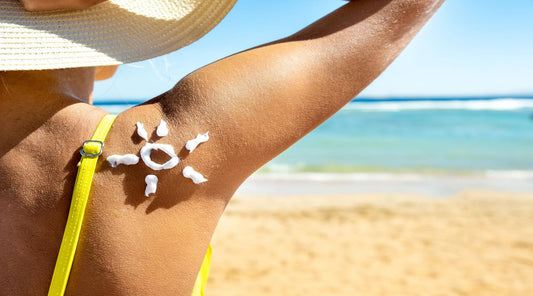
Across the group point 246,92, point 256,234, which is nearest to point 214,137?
point 246,92

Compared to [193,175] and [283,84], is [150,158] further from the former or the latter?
[283,84]

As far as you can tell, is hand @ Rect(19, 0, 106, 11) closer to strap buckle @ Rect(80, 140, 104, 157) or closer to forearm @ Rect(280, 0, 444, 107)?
strap buckle @ Rect(80, 140, 104, 157)

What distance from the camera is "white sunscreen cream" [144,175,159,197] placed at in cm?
75

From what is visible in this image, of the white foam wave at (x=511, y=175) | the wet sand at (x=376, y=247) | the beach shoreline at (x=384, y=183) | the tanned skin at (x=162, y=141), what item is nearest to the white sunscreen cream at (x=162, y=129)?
the tanned skin at (x=162, y=141)

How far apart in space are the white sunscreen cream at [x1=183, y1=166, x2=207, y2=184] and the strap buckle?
13 centimetres

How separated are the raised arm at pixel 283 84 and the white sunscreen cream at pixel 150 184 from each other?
78 millimetres

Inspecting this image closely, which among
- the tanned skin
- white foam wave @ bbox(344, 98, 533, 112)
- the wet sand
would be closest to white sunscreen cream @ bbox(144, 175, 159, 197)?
the tanned skin

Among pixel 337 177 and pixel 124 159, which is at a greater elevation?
pixel 124 159

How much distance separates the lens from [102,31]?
86cm

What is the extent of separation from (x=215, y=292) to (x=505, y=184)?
19.1 ft

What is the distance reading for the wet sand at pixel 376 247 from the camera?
13.7 ft

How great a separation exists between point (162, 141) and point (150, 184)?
7 centimetres

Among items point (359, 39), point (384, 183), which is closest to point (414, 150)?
point (384, 183)

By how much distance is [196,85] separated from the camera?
0.76 m
